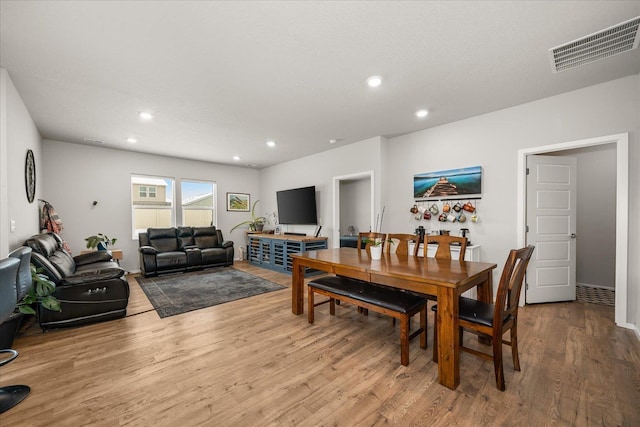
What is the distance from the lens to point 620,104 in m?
2.81

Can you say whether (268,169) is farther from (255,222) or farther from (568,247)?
(568,247)

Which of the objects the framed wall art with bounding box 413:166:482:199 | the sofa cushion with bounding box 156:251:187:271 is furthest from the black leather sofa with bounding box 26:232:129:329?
the framed wall art with bounding box 413:166:482:199

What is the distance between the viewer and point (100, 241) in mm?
5023

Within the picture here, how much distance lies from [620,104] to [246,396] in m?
4.51

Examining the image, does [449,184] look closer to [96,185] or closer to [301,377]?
[301,377]

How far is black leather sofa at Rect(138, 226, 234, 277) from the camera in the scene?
17.3ft

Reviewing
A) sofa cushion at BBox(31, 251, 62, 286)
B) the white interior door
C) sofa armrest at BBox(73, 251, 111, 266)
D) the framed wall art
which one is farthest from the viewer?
sofa armrest at BBox(73, 251, 111, 266)

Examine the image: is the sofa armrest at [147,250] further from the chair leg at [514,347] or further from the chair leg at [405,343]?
the chair leg at [514,347]

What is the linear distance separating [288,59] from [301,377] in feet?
8.73

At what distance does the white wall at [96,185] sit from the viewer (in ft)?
16.3

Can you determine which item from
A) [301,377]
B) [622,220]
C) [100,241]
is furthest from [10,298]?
[622,220]

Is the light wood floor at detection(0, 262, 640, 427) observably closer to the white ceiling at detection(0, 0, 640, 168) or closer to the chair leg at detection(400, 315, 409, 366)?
the chair leg at detection(400, 315, 409, 366)

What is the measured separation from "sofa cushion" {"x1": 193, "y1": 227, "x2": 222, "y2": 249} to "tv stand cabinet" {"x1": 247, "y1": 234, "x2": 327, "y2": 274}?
853mm

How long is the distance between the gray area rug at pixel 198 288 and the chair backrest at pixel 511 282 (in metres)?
3.19
